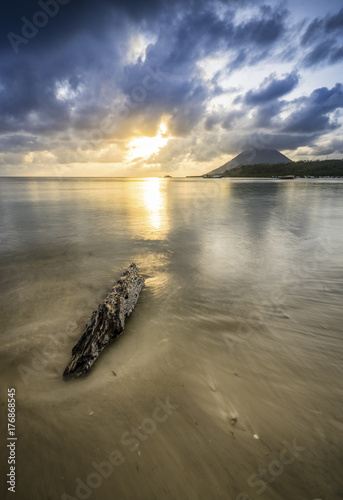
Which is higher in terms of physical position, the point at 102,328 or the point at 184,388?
the point at 102,328

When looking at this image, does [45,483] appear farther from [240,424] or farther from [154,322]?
[154,322]

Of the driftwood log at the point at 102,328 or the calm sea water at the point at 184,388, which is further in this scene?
the driftwood log at the point at 102,328

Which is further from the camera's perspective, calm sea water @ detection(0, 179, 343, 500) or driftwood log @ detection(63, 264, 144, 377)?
driftwood log @ detection(63, 264, 144, 377)

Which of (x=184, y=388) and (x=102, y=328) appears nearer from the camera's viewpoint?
(x=184, y=388)

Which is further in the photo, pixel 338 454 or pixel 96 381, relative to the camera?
pixel 96 381

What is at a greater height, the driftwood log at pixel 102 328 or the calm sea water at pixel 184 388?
the driftwood log at pixel 102 328

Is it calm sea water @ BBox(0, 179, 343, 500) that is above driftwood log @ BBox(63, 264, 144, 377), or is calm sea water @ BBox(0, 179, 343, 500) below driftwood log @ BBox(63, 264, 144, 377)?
below

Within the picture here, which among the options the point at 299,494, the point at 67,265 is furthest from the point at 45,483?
the point at 67,265

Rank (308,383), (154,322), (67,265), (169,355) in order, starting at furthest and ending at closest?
(67,265), (154,322), (169,355), (308,383)

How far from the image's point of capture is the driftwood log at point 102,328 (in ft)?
12.6

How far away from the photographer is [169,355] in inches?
163

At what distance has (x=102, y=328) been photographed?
4.36 meters

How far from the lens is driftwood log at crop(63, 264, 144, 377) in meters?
3.85

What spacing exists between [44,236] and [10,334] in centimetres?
1001
